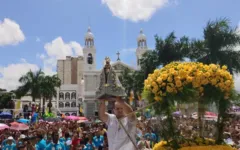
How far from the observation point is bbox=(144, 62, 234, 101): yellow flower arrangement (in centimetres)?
532

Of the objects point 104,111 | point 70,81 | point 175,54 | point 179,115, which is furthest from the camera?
point 70,81

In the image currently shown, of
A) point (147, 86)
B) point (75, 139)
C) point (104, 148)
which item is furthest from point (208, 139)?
point (75, 139)

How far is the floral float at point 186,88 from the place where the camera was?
17.5ft

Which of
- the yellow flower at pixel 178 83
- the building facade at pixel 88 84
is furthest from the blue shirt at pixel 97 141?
the building facade at pixel 88 84

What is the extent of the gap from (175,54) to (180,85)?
28.8m

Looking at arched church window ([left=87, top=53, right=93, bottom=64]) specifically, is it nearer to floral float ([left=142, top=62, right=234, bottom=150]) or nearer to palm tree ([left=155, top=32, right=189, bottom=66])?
palm tree ([left=155, top=32, right=189, bottom=66])

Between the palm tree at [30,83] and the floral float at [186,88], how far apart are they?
5123cm

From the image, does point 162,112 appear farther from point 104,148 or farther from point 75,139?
point 75,139

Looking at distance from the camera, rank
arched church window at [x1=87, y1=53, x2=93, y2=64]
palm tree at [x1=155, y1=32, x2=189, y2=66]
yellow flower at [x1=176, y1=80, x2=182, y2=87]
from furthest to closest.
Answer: arched church window at [x1=87, y1=53, x2=93, y2=64] < palm tree at [x1=155, y1=32, x2=189, y2=66] < yellow flower at [x1=176, y1=80, x2=182, y2=87]

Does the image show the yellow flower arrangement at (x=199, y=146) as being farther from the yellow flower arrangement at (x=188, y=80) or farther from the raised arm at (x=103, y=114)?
the raised arm at (x=103, y=114)

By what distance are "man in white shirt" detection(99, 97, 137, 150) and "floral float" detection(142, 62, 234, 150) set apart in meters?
0.61

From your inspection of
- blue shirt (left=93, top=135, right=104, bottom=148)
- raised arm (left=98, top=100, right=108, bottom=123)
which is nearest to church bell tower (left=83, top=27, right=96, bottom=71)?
blue shirt (left=93, top=135, right=104, bottom=148)

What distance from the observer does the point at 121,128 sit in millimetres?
5883

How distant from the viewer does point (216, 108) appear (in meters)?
5.58
